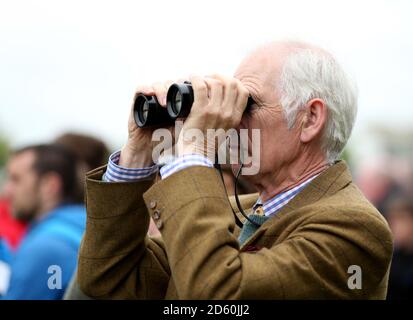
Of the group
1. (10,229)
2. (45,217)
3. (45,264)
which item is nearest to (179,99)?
(45,264)

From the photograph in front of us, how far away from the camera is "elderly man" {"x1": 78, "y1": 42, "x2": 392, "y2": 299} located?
7.14ft

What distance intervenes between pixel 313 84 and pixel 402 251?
3676 mm

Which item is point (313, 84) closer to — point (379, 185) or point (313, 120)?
→ point (313, 120)

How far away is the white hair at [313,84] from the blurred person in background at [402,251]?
10.4 feet

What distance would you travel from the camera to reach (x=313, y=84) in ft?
8.17

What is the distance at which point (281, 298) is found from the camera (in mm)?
2184

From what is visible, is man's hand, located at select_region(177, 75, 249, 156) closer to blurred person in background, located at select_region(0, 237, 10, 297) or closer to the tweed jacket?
the tweed jacket

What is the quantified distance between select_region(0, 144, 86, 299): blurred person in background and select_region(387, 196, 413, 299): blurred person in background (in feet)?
7.50

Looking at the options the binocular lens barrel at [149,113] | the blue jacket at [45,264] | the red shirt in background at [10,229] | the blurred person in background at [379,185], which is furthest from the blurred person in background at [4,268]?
the blurred person in background at [379,185]

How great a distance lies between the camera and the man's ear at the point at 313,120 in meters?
2.50

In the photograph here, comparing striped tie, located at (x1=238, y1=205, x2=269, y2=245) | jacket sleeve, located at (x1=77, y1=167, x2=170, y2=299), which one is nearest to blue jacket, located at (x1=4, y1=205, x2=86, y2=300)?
jacket sleeve, located at (x1=77, y1=167, x2=170, y2=299)

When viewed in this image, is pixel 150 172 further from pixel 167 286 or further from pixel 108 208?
pixel 167 286

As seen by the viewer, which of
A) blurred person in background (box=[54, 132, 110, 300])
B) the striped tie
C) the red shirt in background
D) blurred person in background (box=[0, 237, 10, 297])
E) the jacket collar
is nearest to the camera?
the jacket collar
